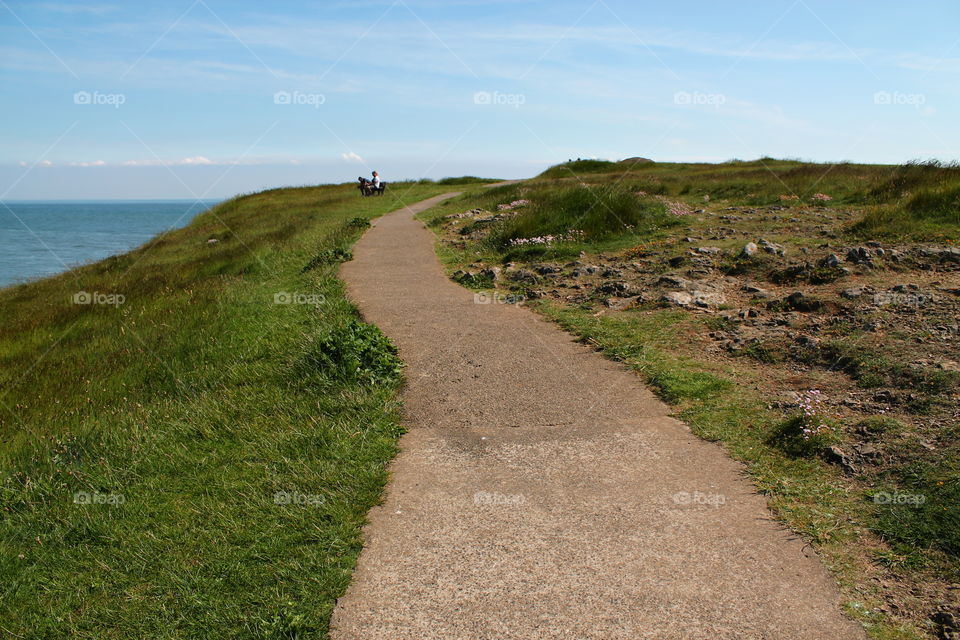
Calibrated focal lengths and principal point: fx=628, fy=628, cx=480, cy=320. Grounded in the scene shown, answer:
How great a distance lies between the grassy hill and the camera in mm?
3697

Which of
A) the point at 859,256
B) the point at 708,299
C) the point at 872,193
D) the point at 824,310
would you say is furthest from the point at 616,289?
the point at 872,193

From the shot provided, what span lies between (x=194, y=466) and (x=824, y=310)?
284 inches

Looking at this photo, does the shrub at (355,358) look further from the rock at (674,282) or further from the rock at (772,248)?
the rock at (772,248)

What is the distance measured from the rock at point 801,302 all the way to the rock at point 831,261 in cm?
161

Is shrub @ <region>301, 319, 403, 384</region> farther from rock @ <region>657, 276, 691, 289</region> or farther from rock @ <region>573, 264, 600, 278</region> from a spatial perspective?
rock @ <region>573, 264, 600, 278</region>

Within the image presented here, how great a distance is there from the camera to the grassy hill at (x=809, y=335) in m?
3.70

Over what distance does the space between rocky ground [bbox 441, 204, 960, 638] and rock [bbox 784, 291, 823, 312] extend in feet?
0.05

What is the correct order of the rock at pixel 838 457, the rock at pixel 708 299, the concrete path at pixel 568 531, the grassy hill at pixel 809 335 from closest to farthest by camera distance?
the concrete path at pixel 568 531
the grassy hill at pixel 809 335
the rock at pixel 838 457
the rock at pixel 708 299

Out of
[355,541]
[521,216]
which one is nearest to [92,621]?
[355,541]

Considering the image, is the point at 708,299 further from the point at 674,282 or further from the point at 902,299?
the point at 902,299

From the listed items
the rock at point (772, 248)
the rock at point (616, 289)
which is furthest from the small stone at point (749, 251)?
the rock at point (616, 289)

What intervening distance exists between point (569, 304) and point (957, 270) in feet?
18.0

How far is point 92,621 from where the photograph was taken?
3.40 metres

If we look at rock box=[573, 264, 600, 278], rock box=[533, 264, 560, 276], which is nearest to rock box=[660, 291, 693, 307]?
rock box=[573, 264, 600, 278]
